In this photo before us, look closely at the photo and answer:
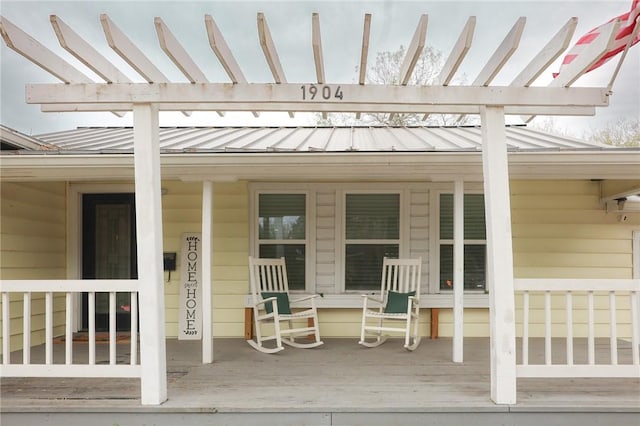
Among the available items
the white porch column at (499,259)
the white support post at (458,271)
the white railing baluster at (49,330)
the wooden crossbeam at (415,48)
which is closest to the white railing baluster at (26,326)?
the white railing baluster at (49,330)

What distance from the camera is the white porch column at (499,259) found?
2797mm

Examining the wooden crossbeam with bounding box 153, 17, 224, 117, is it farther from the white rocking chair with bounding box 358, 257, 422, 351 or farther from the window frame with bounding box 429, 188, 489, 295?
the window frame with bounding box 429, 188, 489, 295

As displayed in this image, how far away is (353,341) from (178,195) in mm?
2553

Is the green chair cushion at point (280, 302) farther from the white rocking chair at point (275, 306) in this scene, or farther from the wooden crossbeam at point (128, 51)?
the wooden crossbeam at point (128, 51)

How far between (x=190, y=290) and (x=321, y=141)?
221 centimetres

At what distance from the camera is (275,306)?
4.36 m

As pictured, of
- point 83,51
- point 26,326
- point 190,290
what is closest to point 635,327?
point 83,51

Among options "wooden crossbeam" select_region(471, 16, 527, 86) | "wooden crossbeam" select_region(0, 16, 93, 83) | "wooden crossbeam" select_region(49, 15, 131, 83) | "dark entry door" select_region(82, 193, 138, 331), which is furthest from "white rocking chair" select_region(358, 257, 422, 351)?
"wooden crossbeam" select_region(0, 16, 93, 83)

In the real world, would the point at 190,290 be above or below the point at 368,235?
below

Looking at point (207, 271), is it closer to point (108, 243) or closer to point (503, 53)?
point (108, 243)

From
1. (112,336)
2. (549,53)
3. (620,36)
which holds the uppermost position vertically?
(620,36)

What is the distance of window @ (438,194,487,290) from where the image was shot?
5.16m

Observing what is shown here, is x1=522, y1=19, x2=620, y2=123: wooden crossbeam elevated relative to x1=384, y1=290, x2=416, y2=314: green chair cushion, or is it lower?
elevated

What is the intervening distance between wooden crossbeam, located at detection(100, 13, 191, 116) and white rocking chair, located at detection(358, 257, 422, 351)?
2.83 m
